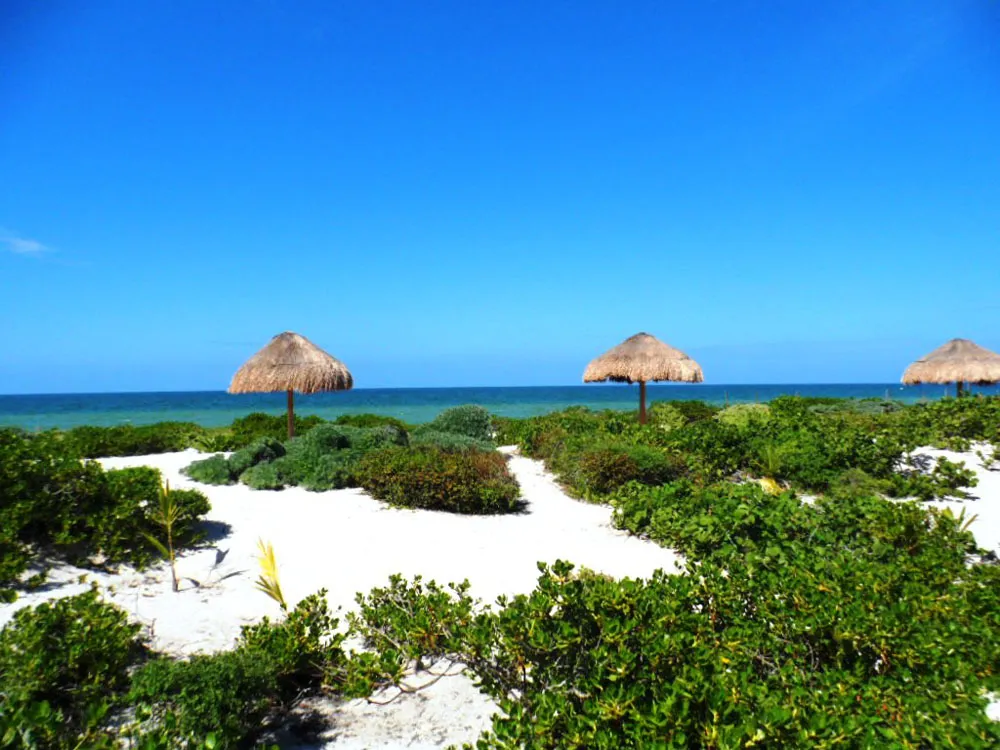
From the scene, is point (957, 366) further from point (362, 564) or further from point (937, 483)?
point (362, 564)

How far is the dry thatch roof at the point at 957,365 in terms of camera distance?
17.7m

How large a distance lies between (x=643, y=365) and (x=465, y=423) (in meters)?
5.57

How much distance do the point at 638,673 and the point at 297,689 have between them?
2.31 m

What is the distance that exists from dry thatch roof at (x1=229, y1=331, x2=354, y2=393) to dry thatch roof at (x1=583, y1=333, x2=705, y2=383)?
24.3ft

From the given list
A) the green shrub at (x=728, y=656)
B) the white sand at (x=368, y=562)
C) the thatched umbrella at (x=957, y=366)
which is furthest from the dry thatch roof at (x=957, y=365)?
the green shrub at (x=728, y=656)

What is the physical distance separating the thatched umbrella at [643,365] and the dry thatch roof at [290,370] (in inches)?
292

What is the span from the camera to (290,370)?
13203 millimetres

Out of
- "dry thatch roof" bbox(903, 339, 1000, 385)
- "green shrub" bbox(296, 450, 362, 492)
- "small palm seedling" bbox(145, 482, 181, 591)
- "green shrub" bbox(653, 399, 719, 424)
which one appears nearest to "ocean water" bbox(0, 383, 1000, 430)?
"dry thatch roof" bbox(903, 339, 1000, 385)

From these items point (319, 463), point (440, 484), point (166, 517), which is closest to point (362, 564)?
point (166, 517)

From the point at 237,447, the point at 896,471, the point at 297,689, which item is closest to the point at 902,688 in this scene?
the point at 297,689

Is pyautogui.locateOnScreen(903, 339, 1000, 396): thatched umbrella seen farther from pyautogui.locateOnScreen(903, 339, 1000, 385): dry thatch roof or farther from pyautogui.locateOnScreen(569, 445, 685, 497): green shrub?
pyautogui.locateOnScreen(569, 445, 685, 497): green shrub

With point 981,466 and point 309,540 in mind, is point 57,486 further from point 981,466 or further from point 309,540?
point 981,466

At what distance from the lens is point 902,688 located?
2689mm

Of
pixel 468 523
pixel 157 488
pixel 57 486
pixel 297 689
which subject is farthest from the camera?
pixel 468 523
